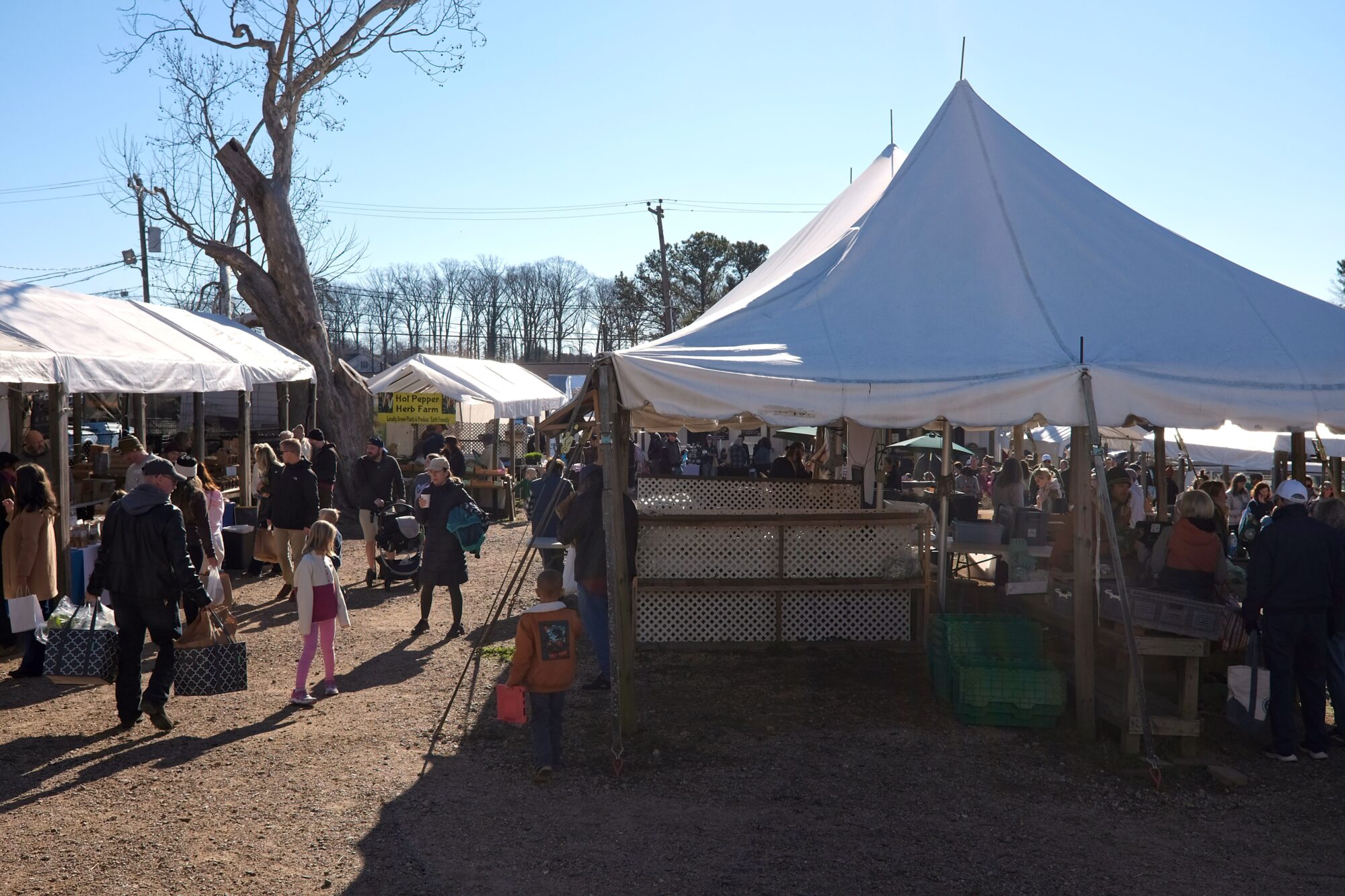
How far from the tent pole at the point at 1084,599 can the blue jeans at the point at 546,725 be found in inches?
130

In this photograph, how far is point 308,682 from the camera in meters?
7.57

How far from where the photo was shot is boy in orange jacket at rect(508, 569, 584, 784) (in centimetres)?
555

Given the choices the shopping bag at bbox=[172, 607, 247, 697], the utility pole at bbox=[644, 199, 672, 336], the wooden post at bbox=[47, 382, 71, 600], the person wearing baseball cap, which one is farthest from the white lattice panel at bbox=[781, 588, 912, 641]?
the utility pole at bbox=[644, 199, 672, 336]

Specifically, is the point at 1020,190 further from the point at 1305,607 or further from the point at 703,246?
the point at 703,246

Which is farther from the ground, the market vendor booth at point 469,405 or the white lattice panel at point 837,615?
the market vendor booth at point 469,405

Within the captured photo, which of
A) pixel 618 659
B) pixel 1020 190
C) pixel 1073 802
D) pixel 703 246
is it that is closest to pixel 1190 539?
pixel 1073 802

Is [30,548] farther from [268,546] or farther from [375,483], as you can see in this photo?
[375,483]

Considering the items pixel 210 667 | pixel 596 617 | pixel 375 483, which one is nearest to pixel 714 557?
pixel 596 617

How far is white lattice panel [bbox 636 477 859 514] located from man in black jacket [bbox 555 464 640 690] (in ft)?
10.8

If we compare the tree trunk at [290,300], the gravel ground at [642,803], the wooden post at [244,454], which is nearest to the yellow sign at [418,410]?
the tree trunk at [290,300]

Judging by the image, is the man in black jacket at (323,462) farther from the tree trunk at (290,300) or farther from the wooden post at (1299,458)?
the wooden post at (1299,458)

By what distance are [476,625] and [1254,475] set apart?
25.7 metres

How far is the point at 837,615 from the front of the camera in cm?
859

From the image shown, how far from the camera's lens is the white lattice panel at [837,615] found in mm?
8578
